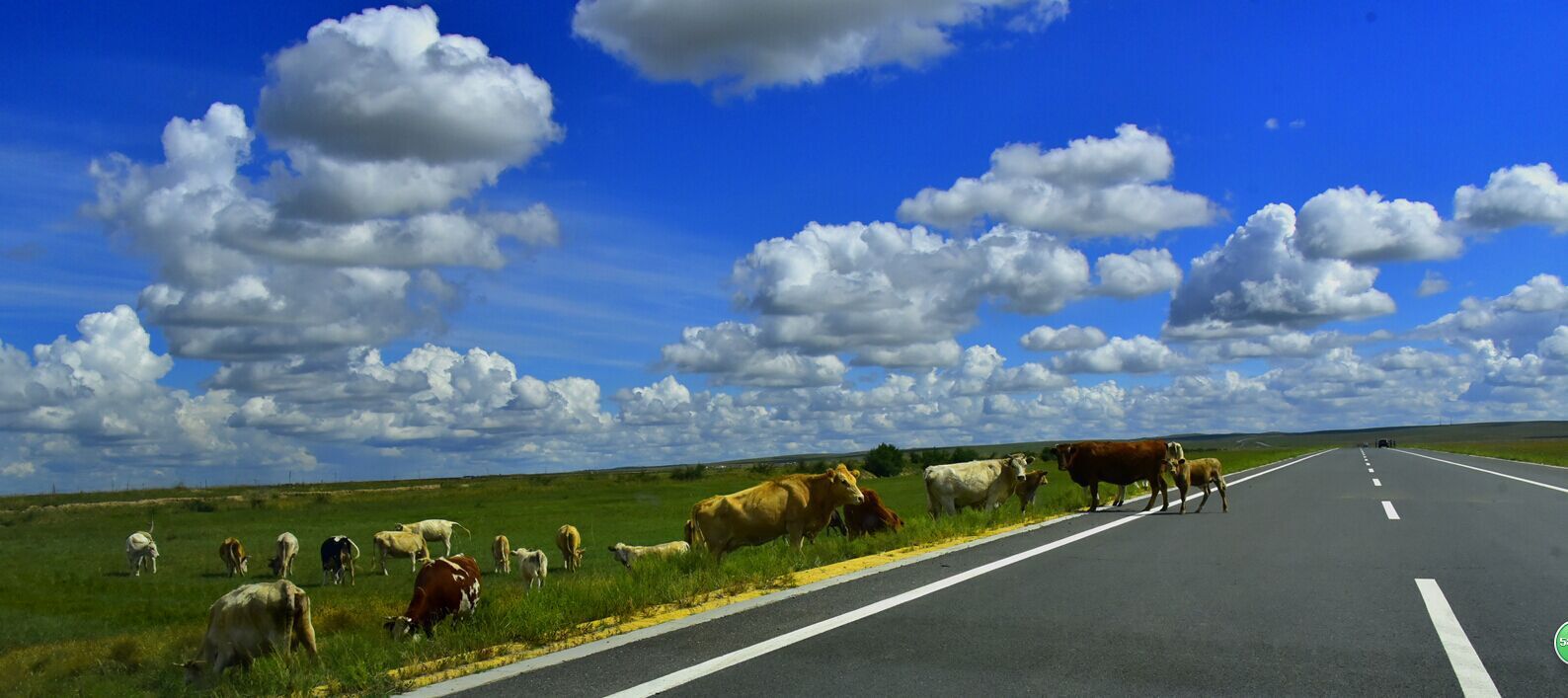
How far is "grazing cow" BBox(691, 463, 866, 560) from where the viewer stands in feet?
46.5

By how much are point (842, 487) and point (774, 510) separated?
1.10 meters

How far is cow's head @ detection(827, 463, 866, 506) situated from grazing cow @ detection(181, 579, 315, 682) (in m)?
7.08

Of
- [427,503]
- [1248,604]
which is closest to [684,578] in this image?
[1248,604]

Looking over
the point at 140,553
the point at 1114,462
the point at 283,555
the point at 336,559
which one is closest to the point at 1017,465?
the point at 1114,462

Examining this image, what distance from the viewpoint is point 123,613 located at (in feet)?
73.4

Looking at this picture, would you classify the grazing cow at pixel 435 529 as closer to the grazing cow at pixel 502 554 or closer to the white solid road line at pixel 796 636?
the grazing cow at pixel 502 554

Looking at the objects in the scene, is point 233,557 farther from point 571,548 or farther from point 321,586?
point 571,548

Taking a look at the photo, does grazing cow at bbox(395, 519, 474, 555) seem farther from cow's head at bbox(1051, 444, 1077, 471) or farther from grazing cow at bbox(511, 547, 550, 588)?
cow's head at bbox(1051, 444, 1077, 471)

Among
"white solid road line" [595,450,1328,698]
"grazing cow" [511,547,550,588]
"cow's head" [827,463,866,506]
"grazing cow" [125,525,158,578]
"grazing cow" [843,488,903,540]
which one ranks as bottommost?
"grazing cow" [511,547,550,588]

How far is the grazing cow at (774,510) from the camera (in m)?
14.2

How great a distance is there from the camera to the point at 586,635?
8297mm

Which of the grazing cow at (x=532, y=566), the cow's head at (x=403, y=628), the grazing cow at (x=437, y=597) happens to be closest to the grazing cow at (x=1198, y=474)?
the grazing cow at (x=437, y=597)

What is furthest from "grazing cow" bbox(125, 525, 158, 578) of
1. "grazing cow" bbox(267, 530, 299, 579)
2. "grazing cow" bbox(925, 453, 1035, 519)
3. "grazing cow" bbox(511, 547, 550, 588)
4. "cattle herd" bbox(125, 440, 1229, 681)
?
"grazing cow" bbox(925, 453, 1035, 519)

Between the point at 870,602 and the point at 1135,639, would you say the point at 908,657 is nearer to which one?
the point at 1135,639
